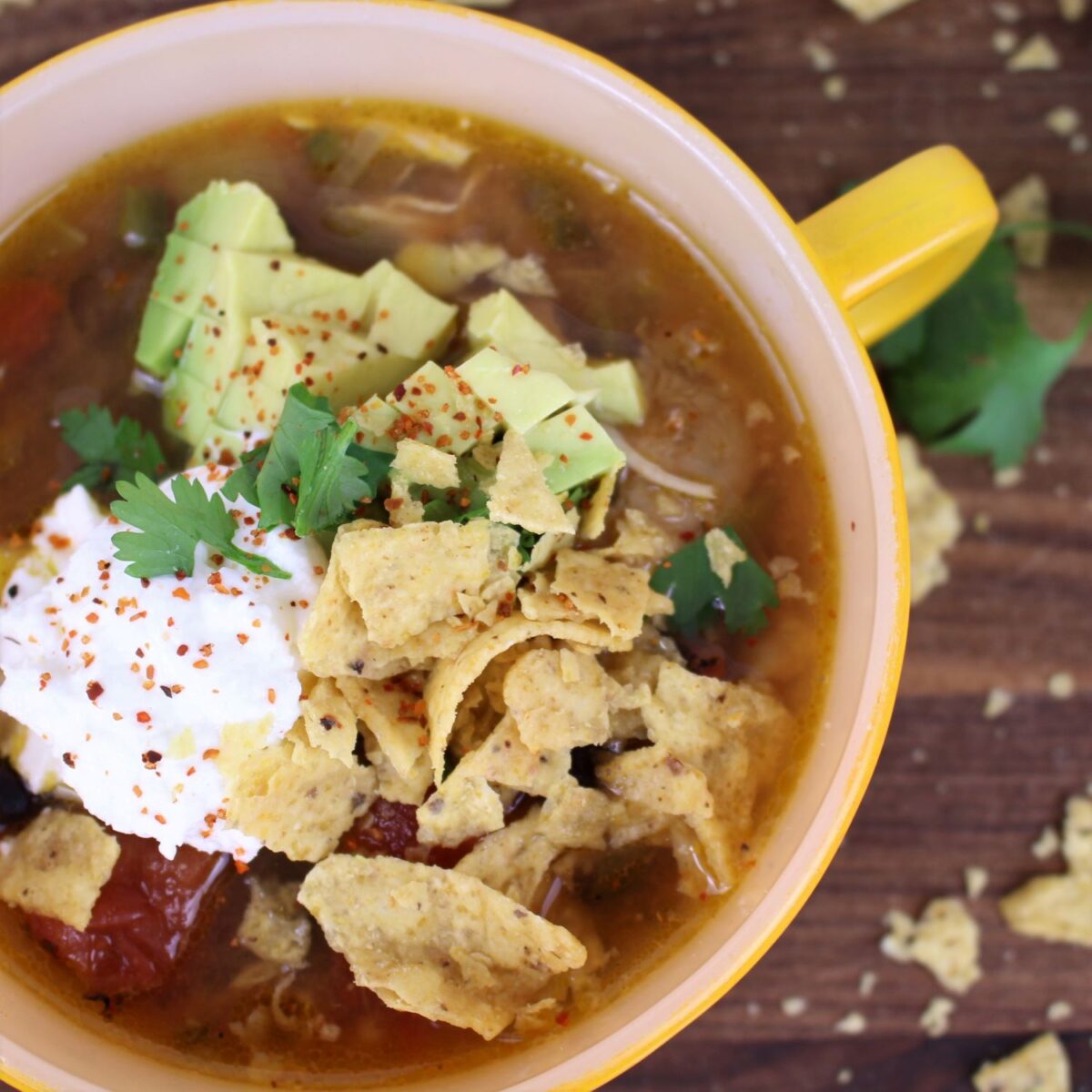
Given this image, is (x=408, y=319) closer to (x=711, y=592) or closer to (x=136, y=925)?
(x=711, y=592)

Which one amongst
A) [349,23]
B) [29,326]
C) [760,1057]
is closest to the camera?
[349,23]

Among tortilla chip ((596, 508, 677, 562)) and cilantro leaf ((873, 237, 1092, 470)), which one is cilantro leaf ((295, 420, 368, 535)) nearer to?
tortilla chip ((596, 508, 677, 562))

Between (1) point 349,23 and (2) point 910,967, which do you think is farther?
(2) point 910,967

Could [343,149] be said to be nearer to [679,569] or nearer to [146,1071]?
[679,569]

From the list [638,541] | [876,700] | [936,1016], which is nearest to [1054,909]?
[936,1016]

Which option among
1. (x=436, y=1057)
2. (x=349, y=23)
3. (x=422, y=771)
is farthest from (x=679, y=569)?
(x=349, y=23)

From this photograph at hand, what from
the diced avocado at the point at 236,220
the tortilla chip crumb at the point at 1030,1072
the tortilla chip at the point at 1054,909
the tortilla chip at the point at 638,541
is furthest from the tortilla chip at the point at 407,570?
the tortilla chip crumb at the point at 1030,1072

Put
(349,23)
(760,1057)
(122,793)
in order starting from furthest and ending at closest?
1. (760,1057)
2. (349,23)
3. (122,793)
